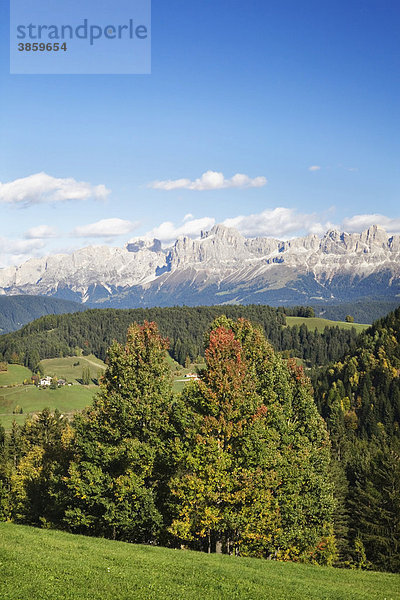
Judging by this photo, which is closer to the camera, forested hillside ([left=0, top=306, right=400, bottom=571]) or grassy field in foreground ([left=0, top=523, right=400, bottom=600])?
grassy field in foreground ([left=0, top=523, right=400, bottom=600])

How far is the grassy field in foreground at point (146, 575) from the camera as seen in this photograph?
66.9 feet

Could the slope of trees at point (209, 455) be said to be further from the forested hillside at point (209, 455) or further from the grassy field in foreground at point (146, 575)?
the grassy field in foreground at point (146, 575)

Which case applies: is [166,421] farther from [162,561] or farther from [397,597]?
[397,597]

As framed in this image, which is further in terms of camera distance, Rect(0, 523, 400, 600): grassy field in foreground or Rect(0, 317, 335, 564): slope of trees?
Rect(0, 317, 335, 564): slope of trees

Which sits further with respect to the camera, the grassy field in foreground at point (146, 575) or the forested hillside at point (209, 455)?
the forested hillside at point (209, 455)

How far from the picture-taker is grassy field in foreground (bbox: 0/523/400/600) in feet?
66.9

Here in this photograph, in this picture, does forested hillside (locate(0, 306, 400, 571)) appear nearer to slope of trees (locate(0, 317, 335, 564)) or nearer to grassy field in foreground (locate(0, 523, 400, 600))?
slope of trees (locate(0, 317, 335, 564))

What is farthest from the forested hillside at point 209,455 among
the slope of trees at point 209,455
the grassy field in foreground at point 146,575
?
the grassy field in foreground at point 146,575

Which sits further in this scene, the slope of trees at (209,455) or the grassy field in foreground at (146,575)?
the slope of trees at (209,455)

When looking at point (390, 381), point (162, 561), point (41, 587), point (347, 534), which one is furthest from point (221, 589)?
point (390, 381)

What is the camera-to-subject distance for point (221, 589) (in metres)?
22.8

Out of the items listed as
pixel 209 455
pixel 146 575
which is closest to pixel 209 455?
pixel 209 455

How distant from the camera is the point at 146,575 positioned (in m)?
23.6

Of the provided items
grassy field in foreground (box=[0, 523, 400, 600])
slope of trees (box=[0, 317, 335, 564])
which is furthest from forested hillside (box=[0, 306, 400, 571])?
grassy field in foreground (box=[0, 523, 400, 600])
